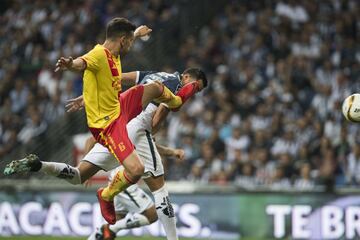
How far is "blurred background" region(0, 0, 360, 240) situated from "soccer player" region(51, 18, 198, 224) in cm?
471

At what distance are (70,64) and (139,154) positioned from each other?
1.87 meters

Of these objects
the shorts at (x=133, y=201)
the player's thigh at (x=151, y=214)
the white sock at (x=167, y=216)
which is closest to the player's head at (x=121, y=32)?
the white sock at (x=167, y=216)

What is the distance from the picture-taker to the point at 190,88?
32.8 feet

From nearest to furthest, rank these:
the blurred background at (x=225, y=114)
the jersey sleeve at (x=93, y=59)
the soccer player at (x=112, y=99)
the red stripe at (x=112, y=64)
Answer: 1. the jersey sleeve at (x=93, y=59)
2. the soccer player at (x=112, y=99)
3. the red stripe at (x=112, y=64)
4. the blurred background at (x=225, y=114)

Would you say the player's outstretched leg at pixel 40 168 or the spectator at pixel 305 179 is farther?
the spectator at pixel 305 179

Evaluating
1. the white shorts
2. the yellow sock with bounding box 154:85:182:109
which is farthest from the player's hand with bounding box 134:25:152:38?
the white shorts

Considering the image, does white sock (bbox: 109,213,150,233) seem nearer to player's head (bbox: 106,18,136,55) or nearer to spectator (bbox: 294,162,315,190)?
player's head (bbox: 106,18,136,55)

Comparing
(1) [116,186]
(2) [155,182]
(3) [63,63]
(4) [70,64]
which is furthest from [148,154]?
(3) [63,63]

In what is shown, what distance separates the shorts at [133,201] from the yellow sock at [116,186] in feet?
4.96

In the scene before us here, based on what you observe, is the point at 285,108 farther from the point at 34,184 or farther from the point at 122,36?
the point at 122,36

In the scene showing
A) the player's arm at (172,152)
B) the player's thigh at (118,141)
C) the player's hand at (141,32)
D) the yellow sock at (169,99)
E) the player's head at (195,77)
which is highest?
the player's hand at (141,32)

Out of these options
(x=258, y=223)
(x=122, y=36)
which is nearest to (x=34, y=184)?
(x=258, y=223)

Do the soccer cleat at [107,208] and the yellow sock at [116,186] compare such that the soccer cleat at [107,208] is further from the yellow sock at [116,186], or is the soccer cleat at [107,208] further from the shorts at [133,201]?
the shorts at [133,201]

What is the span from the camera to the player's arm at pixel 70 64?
28.0 ft
